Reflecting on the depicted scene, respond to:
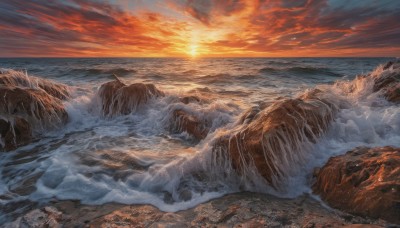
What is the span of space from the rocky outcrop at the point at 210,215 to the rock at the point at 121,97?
13.4 ft

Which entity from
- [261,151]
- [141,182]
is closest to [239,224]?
[261,151]

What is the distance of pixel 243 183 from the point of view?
301 centimetres

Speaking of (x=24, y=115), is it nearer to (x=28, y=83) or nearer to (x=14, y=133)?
(x=14, y=133)

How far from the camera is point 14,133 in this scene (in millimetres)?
4535

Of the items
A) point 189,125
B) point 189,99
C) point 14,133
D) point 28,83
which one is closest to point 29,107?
point 14,133

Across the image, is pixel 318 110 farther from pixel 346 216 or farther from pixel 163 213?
pixel 163 213

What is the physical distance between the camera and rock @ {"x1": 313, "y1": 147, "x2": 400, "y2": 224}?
211 centimetres

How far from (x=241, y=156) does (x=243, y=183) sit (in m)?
0.32

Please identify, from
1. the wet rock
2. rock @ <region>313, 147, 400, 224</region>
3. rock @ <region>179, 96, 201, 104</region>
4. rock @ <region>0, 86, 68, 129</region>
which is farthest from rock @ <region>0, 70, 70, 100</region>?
rock @ <region>313, 147, 400, 224</region>

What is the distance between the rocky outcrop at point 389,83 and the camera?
4.96m

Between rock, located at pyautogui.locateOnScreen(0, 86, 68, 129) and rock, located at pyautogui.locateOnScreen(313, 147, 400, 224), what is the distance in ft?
16.4

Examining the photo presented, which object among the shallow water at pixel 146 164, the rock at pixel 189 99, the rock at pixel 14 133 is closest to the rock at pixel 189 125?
the shallow water at pixel 146 164

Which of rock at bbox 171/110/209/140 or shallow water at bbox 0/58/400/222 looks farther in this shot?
rock at bbox 171/110/209/140

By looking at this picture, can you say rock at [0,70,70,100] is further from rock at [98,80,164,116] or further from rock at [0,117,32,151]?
rock at [0,117,32,151]
